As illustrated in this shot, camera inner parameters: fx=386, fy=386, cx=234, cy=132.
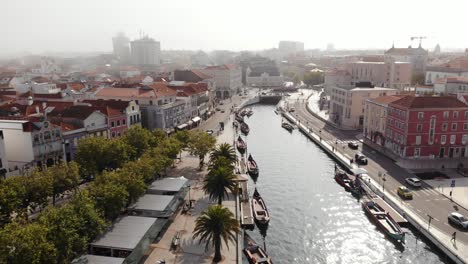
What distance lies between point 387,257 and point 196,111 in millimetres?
90425

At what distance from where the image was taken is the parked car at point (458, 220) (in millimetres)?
49688

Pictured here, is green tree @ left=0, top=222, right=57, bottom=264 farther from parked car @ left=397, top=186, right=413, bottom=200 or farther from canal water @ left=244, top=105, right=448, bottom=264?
parked car @ left=397, top=186, right=413, bottom=200

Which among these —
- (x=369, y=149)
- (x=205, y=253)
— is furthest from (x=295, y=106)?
(x=205, y=253)

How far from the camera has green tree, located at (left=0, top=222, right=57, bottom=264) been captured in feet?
103

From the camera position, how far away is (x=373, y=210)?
57625mm

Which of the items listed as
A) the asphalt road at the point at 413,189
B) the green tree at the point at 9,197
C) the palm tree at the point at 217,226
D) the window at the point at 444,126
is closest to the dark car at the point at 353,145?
the asphalt road at the point at 413,189

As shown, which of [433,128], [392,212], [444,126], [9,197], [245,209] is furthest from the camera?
[444,126]

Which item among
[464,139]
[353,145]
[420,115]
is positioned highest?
[420,115]

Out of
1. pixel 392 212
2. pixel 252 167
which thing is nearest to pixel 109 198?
pixel 392 212

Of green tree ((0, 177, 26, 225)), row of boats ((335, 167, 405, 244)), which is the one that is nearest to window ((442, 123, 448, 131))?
row of boats ((335, 167, 405, 244))

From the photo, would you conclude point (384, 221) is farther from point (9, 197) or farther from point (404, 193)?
point (9, 197)

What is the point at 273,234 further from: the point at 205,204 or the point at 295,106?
the point at 295,106

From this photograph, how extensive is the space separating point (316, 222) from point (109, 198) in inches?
1189

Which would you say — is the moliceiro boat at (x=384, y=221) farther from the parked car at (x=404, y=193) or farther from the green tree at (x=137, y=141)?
the green tree at (x=137, y=141)
